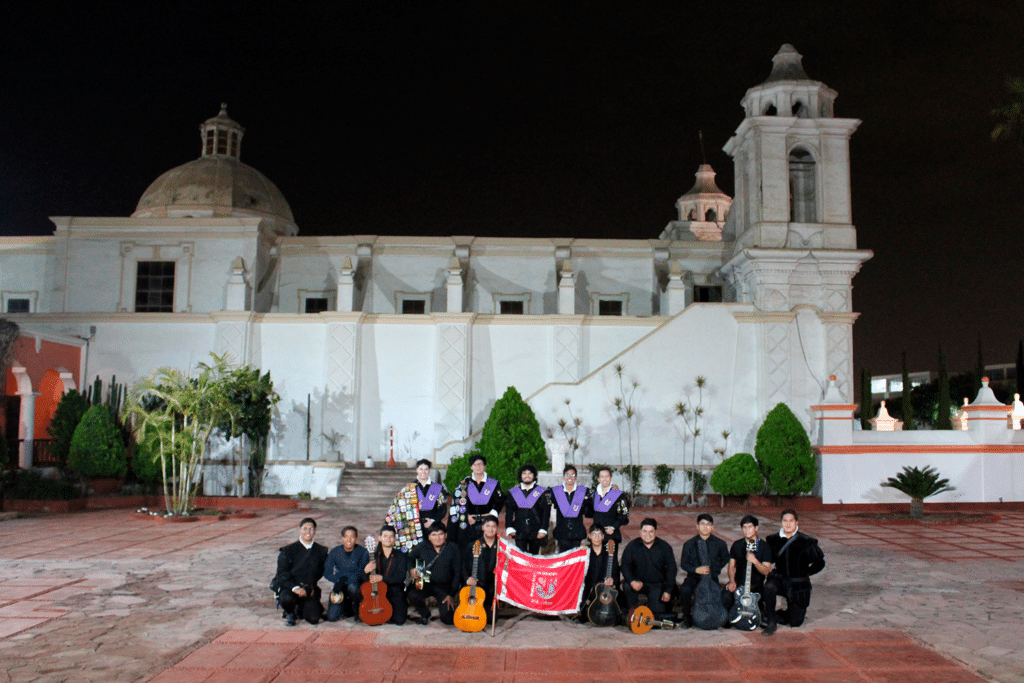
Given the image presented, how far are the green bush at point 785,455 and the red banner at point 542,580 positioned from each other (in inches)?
540

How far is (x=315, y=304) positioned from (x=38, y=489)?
1103 centimetres

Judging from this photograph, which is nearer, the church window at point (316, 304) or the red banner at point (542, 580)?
the red banner at point (542, 580)

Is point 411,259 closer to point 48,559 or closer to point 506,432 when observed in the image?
point 506,432

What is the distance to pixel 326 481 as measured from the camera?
2191 centimetres

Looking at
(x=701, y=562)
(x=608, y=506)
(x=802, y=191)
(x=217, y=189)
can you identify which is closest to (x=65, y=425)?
(x=217, y=189)

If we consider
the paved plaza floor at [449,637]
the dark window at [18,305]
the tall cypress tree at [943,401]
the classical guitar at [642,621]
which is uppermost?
the dark window at [18,305]

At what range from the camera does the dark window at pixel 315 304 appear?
90.7 ft

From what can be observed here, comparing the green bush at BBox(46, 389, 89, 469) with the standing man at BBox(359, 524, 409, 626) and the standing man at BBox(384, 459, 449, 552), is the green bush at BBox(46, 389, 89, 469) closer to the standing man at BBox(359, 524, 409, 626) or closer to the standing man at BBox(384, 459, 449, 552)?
the standing man at BBox(384, 459, 449, 552)

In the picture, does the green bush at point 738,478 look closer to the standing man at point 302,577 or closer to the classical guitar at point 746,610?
the classical guitar at point 746,610

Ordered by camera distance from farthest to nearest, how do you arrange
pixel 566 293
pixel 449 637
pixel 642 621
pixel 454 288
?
pixel 566 293 → pixel 454 288 → pixel 642 621 → pixel 449 637

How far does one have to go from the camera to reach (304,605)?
27.0ft

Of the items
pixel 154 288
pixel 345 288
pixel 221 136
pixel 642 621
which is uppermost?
pixel 221 136

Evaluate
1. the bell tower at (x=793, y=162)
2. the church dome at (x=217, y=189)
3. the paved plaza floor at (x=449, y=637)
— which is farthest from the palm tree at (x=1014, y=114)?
the church dome at (x=217, y=189)

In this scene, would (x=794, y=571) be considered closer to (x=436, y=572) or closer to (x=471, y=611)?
(x=471, y=611)
